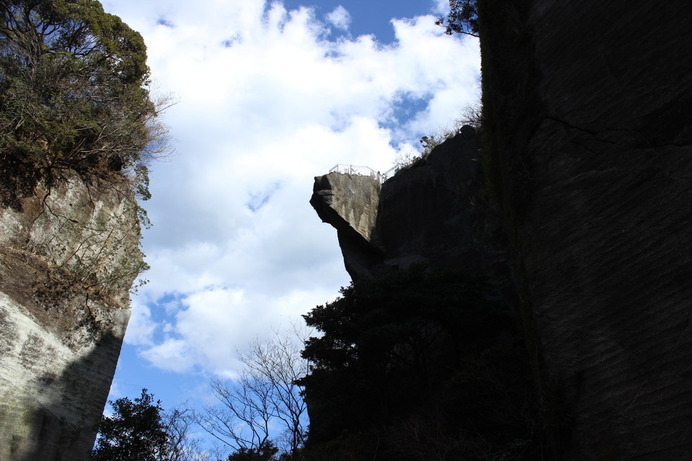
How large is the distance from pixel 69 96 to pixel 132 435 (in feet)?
34.4

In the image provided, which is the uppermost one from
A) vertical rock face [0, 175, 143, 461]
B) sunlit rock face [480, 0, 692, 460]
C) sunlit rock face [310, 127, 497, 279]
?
sunlit rock face [310, 127, 497, 279]

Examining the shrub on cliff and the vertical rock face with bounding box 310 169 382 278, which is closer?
the shrub on cliff

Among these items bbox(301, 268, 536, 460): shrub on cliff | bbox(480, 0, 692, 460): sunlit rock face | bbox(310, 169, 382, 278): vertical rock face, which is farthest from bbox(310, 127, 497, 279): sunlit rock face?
bbox(480, 0, 692, 460): sunlit rock face

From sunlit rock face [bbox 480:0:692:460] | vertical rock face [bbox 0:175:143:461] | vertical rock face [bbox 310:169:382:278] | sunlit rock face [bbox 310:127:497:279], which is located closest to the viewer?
sunlit rock face [bbox 480:0:692:460]

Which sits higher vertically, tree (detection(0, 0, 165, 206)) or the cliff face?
tree (detection(0, 0, 165, 206))

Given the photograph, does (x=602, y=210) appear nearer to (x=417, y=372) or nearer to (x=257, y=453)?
(x=417, y=372)

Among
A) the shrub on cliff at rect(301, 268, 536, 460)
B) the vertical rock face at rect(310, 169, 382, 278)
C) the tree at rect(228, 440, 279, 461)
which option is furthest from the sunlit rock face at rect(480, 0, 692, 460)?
the vertical rock face at rect(310, 169, 382, 278)

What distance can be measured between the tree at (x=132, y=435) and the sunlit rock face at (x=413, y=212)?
9.74 metres

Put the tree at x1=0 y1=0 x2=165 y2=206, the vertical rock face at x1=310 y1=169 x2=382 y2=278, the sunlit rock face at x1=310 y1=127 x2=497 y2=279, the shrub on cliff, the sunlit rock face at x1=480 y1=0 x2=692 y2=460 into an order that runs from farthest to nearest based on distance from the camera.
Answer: the vertical rock face at x1=310 y1=169 x2=382 y2=278 < the sunlit rock face at x1=310 y1=127 x2=497 y2=279 < the tree at x1=0 y1=0 x2=165 y2=206 < the shrub on cliff < the sunlit rock face at x1=480 y1=0 x2=692 y2=460

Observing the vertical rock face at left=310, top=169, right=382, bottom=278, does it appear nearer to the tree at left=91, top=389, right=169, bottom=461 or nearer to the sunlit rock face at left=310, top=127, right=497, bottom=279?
the sunlit rock face at left=310, top=127, right=497, bottom=279

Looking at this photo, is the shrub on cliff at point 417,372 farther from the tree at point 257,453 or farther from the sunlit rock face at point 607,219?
the sunlit rock face at point 607,219

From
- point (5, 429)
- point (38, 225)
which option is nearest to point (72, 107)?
point (38, 225)

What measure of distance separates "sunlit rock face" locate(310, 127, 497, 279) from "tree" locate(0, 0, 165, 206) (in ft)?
27.0

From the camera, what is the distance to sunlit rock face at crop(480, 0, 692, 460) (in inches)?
231
